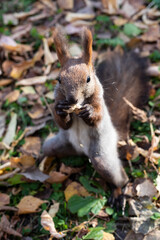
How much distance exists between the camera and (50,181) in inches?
94.0

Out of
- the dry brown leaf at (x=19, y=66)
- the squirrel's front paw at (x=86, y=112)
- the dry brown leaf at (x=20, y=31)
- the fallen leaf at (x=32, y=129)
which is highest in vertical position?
the dry brown leaf at (x=20, y=31)

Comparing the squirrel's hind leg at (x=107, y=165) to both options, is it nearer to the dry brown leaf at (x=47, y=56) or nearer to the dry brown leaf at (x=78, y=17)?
the dry brown leaf at (x=47, y=56)

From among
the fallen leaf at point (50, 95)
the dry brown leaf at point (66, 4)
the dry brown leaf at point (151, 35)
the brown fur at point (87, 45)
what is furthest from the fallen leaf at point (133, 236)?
the dry brown leaf at point (66, 4)

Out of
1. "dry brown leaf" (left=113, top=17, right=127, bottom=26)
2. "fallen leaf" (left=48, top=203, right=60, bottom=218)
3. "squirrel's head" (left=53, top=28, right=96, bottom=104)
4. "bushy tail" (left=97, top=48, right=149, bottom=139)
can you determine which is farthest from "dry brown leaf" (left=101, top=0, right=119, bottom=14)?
"fallen leaf" (left=48, top=203, right=60, bottom=218)

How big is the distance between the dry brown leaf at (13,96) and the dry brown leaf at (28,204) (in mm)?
1115

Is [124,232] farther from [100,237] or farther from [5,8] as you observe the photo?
[5,8]

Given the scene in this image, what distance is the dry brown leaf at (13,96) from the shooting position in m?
3.05

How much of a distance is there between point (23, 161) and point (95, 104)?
0.83 metres

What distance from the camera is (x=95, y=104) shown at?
1.98 m

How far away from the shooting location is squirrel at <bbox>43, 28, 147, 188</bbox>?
1.81 metres

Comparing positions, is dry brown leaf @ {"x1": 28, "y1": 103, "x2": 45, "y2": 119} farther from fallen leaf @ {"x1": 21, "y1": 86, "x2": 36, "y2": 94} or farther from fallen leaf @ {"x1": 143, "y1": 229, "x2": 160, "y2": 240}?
fallen leaf @ {"x1": 143, "y1": 229, "x2": 160, "y2": 240}

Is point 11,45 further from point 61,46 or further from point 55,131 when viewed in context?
point 61,46

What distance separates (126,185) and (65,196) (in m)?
0.46

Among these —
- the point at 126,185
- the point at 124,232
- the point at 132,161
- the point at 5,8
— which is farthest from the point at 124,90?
the point at 5,8
